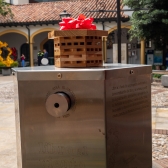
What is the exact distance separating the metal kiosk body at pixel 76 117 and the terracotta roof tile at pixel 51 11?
21.4 metres

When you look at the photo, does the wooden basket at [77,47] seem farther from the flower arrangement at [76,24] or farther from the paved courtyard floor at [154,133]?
the paved courtyard floor at [154,133]

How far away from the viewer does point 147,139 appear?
2797 mm

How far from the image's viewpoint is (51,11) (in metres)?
26.3

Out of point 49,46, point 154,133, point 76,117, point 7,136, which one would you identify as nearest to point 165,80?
point 154,133

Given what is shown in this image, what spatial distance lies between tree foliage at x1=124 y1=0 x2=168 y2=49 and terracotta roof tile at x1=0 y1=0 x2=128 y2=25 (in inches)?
212

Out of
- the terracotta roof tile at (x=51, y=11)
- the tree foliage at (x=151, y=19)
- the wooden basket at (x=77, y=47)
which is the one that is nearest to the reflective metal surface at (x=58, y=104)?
the wooden basket at (x=77, y=47)

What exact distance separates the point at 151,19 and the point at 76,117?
1540 centimetres

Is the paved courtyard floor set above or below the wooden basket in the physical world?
below

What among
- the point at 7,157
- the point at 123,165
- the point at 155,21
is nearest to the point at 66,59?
the point at 123,165

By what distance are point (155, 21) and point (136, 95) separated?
15.2 m

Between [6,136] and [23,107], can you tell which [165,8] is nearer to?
[6,136]

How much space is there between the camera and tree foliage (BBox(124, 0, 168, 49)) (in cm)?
1683

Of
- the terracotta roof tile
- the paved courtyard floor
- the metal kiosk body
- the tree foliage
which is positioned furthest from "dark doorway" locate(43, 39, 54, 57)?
the metal kiosk body

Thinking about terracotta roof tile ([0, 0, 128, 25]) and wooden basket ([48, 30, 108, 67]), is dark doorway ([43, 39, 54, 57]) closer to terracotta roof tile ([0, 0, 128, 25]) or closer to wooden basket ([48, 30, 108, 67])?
terracotta roof tile ([0, 0, 128, 25])
